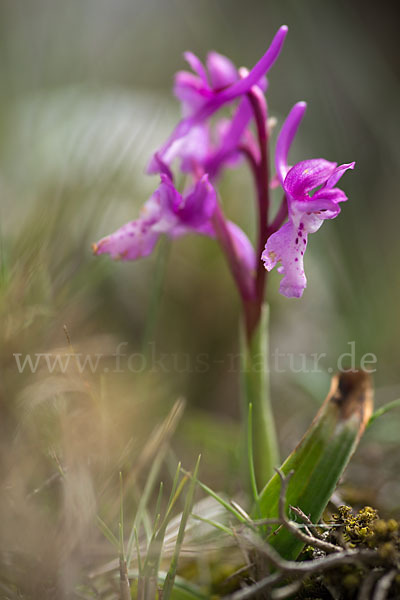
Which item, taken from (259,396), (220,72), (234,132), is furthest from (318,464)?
(220,72)

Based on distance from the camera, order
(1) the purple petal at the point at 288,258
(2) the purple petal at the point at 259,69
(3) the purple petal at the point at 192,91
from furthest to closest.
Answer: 1. (3) the purple petal at the point at 192,91
2. (2) the purple petal at the point at 259,69
3. (1) the purple petal at the point at 288,258

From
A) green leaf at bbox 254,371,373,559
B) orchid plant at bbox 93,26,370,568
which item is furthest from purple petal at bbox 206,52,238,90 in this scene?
green leaf at bbox 254,371,373,559

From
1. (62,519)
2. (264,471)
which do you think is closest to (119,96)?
(264,471)

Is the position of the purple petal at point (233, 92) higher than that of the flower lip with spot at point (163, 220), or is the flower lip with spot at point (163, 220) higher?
the purple petal at point (233, 92)

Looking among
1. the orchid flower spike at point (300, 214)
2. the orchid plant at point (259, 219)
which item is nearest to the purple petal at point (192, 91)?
the orchid plant at point (259, 219)

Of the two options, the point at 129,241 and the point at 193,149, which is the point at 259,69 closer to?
the point at 193,149

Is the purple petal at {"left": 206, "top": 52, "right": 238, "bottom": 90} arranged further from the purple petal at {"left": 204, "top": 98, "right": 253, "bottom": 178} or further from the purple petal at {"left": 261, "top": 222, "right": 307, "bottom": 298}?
the purple petal at {"left": 261, "top": 222, "right": 307, "bottom": 298}

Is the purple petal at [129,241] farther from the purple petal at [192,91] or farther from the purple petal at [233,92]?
the purple petal at [192,91]
